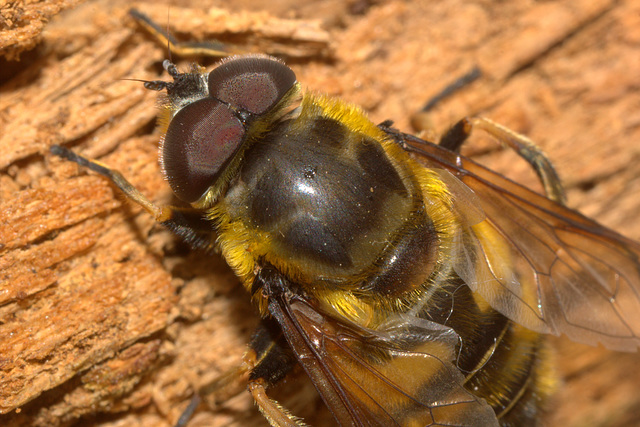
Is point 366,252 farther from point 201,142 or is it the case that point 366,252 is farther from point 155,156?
point 155,156

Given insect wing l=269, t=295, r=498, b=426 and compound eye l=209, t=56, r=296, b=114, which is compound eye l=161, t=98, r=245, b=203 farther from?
insect wing l=269, t=295, r=498, b=426

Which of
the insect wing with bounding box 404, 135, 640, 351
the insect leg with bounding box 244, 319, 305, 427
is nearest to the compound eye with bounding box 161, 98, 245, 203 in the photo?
the insect leg with bounding box 244, 319, 305, 427

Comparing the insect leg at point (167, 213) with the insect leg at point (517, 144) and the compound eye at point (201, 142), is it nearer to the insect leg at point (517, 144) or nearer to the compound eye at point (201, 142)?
the compound eye at point (201, 142)

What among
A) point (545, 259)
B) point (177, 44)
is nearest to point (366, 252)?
point (545, 259)

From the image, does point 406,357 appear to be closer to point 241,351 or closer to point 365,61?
point 241,351

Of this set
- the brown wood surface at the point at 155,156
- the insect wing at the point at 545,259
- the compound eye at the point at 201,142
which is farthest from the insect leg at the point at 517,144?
the compound eye at the point at 201,142

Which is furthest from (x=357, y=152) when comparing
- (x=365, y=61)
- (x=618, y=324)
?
(x=618, y=324)
